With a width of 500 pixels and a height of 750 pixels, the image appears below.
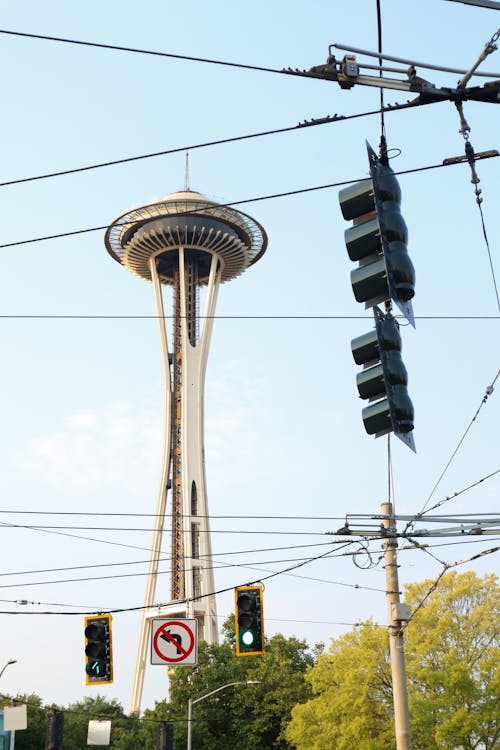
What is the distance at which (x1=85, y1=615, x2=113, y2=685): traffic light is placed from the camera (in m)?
21.7

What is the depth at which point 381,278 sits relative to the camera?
1059 centimetres

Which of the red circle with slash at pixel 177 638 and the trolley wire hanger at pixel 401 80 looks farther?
the red circle with slash at pixel 177 638

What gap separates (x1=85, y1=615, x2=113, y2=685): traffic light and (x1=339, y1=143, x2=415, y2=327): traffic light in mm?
13259

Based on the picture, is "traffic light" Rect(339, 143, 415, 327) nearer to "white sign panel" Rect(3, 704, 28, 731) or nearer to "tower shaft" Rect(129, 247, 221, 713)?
"white sign panel" Rect(3, 704, 28, 731)

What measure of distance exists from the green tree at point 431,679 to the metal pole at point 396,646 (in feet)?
68.5

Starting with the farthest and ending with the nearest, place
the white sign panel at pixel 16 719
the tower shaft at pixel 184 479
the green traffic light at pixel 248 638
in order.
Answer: the tower shaft at pixel 184 479
the white sign panel at pixel 16 719
the green traffic light at pixel 248 638

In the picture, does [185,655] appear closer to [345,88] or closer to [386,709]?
[345,88]

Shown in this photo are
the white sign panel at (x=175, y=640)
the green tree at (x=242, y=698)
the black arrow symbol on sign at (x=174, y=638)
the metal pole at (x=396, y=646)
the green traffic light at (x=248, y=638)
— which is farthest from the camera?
the green tree at (x=242, y=698)

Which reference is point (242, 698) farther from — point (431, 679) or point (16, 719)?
point (16, 719)

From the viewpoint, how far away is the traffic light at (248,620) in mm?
20906

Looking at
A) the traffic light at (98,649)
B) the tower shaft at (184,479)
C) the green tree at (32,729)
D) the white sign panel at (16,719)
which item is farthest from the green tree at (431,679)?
the tower shaft at (184,479)

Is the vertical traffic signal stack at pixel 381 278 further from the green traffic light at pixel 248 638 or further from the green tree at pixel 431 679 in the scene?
the green tree at pixel 431 679

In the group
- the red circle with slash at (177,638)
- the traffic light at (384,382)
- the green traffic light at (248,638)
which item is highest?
the traffic light at (384,382)

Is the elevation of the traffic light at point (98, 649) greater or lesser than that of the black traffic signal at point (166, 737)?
greater
